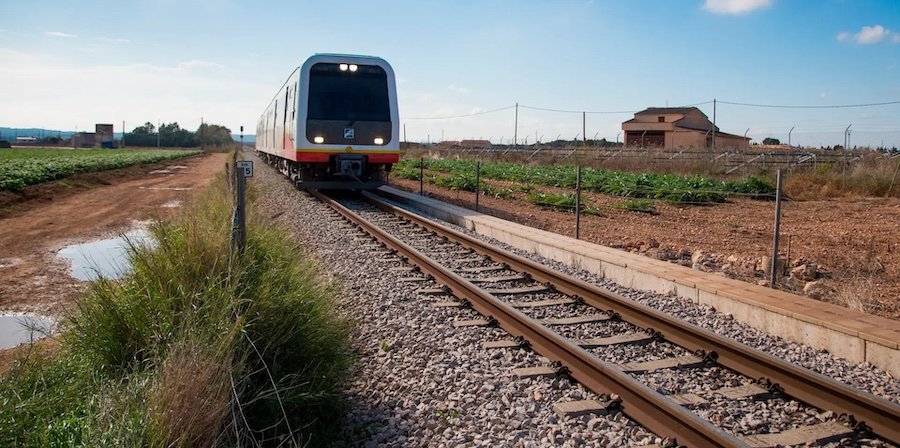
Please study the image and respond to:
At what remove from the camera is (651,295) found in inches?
287

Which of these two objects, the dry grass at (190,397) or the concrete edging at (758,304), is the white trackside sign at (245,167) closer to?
the dry grass at (190,397)

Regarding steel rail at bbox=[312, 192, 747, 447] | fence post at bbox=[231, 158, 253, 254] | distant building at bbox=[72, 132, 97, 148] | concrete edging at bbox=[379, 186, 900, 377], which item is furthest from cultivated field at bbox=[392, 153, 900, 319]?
distant building at bbox=[72, 132, 97, 148]

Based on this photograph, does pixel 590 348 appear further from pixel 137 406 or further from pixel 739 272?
pixel 739 272

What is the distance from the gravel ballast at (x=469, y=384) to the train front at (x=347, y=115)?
9.54 meters

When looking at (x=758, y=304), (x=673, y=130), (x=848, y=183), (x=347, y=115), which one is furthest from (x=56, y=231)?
(x=673, y=130)

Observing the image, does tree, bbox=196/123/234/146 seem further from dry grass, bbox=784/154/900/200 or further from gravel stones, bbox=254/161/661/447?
gravel stones, bbox=254/161/661/447

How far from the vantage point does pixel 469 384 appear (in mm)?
4691

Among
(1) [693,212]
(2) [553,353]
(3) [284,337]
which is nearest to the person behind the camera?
(3) [284,337]

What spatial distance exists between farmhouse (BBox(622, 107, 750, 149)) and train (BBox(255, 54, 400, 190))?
42.7 metres

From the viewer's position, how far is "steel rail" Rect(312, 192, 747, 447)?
366 centimetres

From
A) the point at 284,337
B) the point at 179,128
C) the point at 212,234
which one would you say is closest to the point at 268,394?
the point at 284,337

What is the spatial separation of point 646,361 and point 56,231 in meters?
13.2

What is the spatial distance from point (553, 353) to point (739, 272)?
14.4 ft

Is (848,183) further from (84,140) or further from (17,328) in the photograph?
(84,140)
